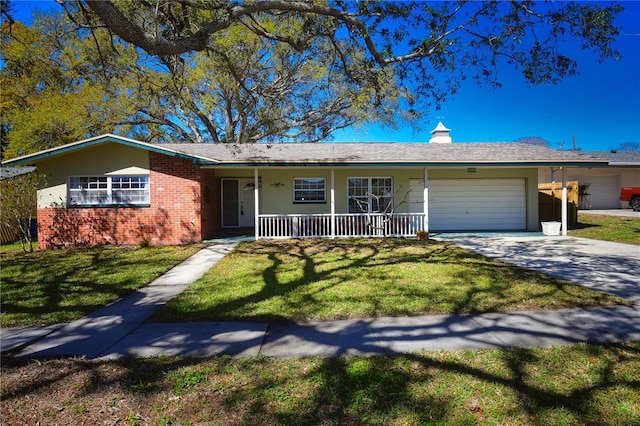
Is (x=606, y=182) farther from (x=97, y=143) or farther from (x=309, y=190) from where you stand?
(x=97, y=143)

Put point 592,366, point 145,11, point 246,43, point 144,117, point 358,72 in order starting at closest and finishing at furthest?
1. point 592,366
2. point 145,11
3. point 358,72
4. point 246,43
5. point 144,117

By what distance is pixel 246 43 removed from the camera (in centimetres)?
1466

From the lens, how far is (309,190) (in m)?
14.4

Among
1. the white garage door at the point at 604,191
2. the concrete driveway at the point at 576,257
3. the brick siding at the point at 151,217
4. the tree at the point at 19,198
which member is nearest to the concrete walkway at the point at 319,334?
the concrete driveway at the point at 576,257

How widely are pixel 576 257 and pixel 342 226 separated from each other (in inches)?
296

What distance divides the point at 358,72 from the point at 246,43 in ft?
28.8

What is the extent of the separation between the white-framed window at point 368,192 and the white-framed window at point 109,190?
25.5 feet

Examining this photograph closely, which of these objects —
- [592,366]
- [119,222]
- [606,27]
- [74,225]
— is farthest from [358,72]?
[74,225]

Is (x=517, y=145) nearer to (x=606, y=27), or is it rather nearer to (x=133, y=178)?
(x=606, y=27)

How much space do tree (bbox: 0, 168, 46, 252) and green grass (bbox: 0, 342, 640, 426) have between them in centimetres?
1023

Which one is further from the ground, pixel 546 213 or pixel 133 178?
pixel 133 178

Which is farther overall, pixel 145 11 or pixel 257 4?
pixel 145 11

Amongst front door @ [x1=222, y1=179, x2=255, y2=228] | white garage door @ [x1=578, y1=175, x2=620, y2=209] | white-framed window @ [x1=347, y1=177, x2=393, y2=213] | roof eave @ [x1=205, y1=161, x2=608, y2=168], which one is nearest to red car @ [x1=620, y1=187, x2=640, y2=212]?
white garage door @ [x1=578, y1=175, x2=620, y2=209]

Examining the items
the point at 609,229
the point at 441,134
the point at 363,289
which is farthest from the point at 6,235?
the point at 609,229
